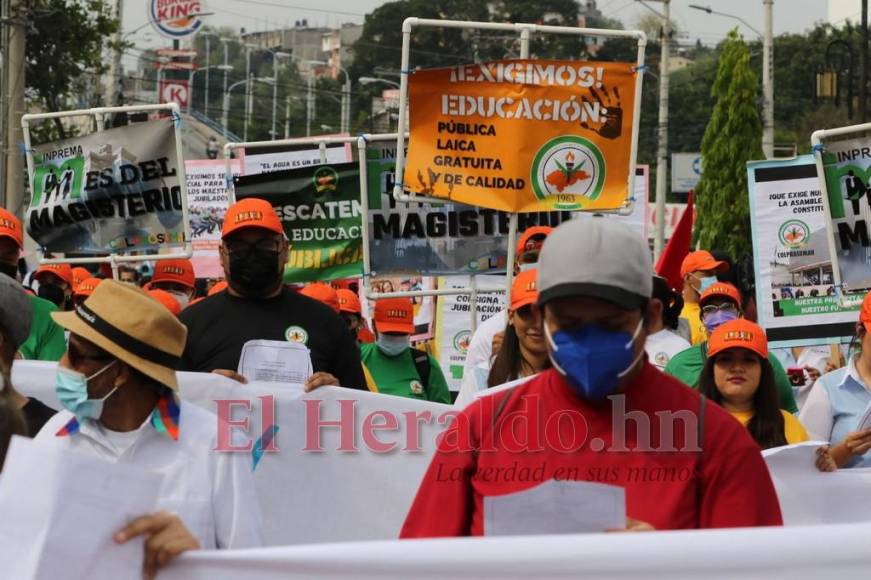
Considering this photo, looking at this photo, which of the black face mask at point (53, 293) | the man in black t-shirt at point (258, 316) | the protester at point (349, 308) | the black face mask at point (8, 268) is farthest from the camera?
the black face mask at point (53, 293)

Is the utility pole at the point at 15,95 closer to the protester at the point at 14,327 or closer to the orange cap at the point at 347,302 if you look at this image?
the orange cap at the point at 347,302

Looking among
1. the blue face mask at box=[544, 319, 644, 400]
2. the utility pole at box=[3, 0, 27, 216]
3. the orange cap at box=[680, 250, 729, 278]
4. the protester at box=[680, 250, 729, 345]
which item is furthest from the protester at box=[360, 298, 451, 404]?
the utility pole at box=[3, 0, 27, 216]

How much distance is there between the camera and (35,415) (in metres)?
4.80

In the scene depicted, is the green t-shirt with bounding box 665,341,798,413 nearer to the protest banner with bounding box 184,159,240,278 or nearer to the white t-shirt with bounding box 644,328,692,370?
the white t-shirt with bounding box 644,328,692,370

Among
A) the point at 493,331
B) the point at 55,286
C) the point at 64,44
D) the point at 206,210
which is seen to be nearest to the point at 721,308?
the point at 493,331

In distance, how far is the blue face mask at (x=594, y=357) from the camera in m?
3.16

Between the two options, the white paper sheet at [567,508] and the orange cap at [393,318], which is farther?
the orange cap at [393,318]

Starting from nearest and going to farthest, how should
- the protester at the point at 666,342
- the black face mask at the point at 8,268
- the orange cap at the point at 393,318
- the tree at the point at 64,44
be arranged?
the protester at the point at 666,342 < the black face mask at the point at 8,268 < the orange cap at the point at 393,318 < the tree at the point at 64,44

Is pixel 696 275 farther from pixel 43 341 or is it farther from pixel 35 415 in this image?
pixel 35 415

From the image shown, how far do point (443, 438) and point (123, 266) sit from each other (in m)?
11.0

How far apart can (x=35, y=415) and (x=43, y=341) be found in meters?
2.76

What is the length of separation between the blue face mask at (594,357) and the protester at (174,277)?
7.89 m

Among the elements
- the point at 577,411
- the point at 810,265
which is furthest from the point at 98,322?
the point at 810,265

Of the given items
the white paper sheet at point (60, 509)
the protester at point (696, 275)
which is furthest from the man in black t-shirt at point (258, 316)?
the protester at point (696, 275)
